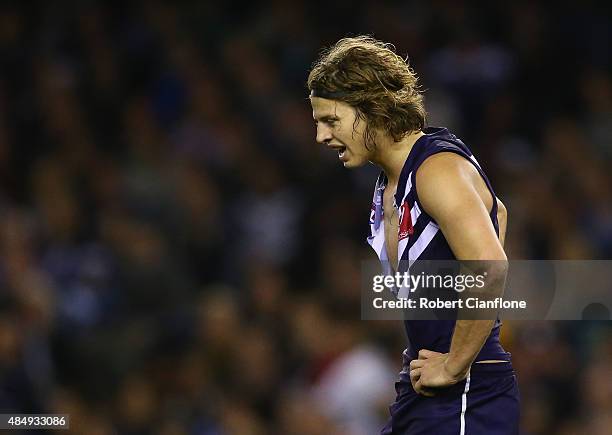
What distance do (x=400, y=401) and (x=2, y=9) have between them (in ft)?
24.6

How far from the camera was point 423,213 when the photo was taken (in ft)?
12.4

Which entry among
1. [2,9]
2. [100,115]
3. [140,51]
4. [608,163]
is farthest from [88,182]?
[608,163]

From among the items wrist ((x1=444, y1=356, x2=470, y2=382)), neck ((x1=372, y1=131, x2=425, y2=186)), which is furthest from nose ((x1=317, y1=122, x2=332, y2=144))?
wrist ((x1=444, y1=356, x2=470, y2=382))

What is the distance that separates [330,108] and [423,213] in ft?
1.55

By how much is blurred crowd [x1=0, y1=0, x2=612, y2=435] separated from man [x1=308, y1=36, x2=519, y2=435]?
2776 mm

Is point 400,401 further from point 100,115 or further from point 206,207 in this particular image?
point 100,115

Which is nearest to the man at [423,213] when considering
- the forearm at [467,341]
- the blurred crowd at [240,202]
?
the forearm at [467,341]

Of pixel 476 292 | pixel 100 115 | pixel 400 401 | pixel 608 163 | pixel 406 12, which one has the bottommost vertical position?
pixel 400 401

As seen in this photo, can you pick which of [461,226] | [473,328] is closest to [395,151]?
[461,226]

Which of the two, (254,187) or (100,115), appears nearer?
(254,187)

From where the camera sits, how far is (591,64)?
9.07 meters

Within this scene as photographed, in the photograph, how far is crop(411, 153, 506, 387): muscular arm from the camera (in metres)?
3.61

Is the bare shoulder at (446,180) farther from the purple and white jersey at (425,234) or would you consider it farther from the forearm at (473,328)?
the forearm at (473,328)

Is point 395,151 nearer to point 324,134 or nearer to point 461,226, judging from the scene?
point 324,134
